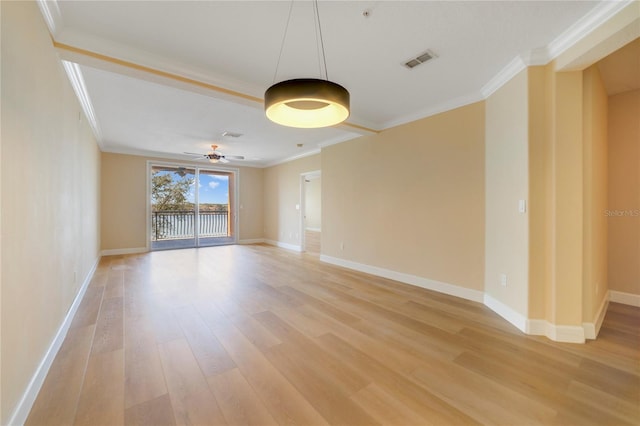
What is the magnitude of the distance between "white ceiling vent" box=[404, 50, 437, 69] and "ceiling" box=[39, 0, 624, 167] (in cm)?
5

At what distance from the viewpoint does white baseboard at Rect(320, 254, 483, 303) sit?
3.43 metres

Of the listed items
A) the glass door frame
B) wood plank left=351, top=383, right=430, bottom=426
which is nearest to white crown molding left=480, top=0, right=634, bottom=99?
wood plank left=351, top=383, right=430, bottom=426

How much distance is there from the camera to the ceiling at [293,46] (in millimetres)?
1963

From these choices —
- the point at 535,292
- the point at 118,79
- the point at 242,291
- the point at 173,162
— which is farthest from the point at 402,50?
the point at 173,162

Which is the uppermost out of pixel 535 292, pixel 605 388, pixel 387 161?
pixel 387 161

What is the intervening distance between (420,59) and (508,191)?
174 centimetres

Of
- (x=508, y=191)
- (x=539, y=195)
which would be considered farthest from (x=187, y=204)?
(x=539, y=195)

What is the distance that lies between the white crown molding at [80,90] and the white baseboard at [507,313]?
5.29 m

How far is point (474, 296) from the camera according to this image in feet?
11.1

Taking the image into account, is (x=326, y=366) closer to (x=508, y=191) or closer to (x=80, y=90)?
(x=508, y=191)

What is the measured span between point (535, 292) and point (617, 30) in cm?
226

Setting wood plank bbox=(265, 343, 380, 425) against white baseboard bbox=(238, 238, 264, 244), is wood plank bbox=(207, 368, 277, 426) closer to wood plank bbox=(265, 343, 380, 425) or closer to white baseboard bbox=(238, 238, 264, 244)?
wood plank bbox=(265, 343, 380, 425)

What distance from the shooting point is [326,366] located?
6.52ft

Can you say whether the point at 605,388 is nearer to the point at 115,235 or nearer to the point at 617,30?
the point at 617,30
